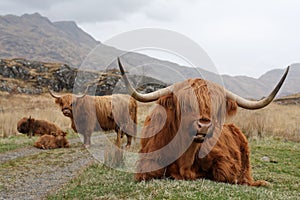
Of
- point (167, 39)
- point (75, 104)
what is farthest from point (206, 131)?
point (75, 104)

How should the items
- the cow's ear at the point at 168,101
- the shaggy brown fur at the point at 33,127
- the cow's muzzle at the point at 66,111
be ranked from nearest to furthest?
the cow's ear at the point at 168,101 < the cow's muzzle at the point at 66,111 < the shaggy brown fur at the point at 33,127

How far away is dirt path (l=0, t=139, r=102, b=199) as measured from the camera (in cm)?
728

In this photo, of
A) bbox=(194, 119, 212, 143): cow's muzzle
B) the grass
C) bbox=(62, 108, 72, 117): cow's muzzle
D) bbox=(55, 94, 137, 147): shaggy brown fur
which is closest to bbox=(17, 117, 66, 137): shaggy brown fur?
bbox=(55, 94, 137, 147): shaggy brown fur

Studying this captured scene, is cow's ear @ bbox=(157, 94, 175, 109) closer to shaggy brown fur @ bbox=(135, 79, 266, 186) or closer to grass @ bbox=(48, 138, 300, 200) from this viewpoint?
shaggy brown fur @ bbox=(135, 79, 266, 186)

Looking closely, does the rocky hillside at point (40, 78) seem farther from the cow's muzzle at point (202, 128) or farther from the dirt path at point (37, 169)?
the cow's muzzle at point (202, 128)

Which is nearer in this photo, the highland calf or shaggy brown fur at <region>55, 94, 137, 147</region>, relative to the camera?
the highland calf

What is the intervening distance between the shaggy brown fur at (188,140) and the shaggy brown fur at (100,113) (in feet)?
30.6

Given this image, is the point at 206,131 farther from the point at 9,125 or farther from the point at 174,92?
the point at 9,125

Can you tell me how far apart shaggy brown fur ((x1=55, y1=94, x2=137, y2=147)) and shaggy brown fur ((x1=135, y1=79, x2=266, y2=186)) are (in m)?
9.33

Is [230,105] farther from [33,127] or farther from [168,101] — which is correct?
[33,127]

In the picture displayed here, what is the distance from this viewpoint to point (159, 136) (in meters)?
5.85

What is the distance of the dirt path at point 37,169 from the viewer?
7.28 meters

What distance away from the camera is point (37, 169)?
9672mm

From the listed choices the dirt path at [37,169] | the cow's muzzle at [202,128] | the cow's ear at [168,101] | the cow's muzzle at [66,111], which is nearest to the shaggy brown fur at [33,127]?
the cow's muzzle at [66,111]
